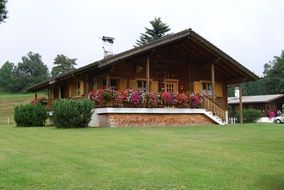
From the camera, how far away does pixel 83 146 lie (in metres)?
11.6

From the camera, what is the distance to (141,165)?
342 inches

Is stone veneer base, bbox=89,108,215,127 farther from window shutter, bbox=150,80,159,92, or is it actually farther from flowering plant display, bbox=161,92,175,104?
window shutter, bbox=150,80,159,92

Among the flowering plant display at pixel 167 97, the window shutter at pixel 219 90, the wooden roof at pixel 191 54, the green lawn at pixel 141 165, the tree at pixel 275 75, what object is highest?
the tree at pixel 275 75

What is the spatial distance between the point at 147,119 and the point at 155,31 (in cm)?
3806

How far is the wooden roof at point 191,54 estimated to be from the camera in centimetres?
2372

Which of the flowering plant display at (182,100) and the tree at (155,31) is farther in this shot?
the tree at (155,31)

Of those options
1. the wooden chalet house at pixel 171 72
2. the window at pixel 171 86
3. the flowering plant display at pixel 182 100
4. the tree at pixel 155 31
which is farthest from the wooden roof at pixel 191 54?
the tree at pixel 155 31

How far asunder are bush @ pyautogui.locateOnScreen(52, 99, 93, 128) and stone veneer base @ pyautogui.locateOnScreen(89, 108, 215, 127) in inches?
54.6

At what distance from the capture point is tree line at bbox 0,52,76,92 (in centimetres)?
9906

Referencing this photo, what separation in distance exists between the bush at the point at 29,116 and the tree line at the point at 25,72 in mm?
68355

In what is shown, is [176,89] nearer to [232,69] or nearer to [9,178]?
[232,69]

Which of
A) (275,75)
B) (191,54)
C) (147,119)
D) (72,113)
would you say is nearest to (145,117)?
(147,119)

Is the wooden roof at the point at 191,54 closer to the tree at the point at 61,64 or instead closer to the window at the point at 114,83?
the window at the point at 114,83

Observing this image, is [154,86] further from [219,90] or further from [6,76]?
[6,76]
